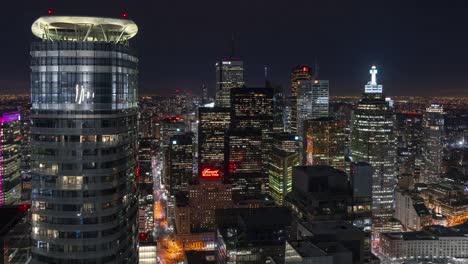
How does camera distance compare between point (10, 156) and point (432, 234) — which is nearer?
point (10, 156)

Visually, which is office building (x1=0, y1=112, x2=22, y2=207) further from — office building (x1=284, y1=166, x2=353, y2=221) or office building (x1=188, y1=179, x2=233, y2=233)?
office building (x1=284, y1=166, x2=353, y2=221)

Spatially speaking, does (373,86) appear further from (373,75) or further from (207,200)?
(207,200)

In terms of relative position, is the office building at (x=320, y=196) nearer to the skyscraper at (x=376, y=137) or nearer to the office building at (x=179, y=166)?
the office building at (x=179, y=166)

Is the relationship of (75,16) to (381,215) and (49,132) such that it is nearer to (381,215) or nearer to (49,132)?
(49,132)

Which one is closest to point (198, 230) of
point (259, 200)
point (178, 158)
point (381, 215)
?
point (259, 200)

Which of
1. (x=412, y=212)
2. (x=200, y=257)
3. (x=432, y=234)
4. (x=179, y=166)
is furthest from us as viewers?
(x=179, y=166)

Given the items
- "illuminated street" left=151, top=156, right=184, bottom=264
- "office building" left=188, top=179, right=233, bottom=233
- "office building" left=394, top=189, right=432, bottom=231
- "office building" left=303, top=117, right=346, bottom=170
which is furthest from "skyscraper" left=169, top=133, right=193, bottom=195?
"office building" left=394, top=189, right=432, bottom=231

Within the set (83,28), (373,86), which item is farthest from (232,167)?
(83,28)
